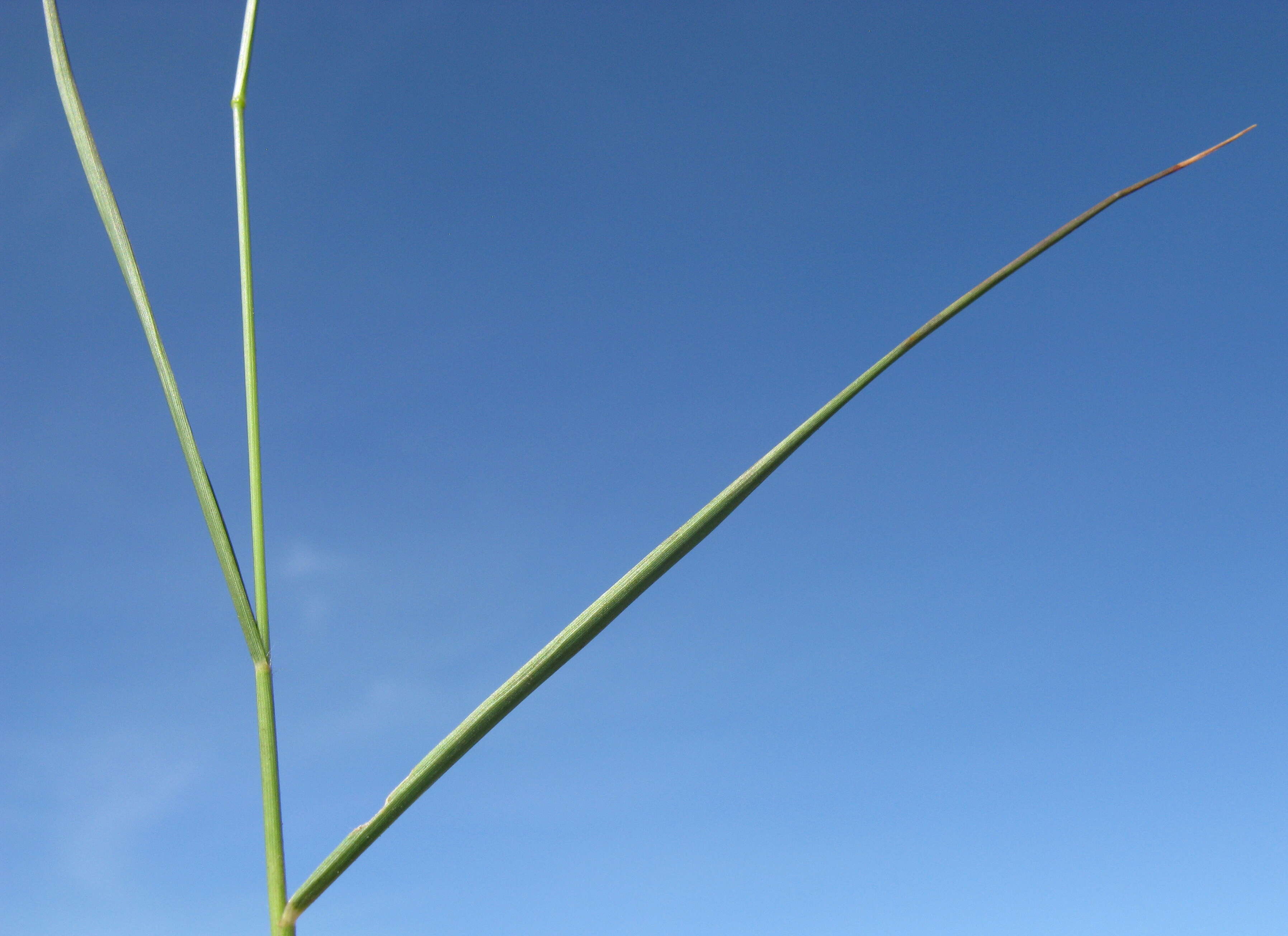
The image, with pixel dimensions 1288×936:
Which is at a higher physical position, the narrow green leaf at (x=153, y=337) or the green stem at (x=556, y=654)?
the narrow green leaf at (x=153, y=337)

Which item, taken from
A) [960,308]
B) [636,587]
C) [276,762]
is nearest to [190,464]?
[276,762]

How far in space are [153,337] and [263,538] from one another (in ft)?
0.55

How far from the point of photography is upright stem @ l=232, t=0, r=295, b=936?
70cm

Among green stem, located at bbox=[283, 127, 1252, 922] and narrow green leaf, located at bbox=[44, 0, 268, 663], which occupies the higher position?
narrow green leaf, located at bbox=[44, 0, 268, 663]

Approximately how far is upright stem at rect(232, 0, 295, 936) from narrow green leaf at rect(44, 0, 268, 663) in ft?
0.05

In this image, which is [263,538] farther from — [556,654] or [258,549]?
[556,654]

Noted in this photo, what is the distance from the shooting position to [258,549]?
77 centimetres

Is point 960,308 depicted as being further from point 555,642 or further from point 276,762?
point 276,762

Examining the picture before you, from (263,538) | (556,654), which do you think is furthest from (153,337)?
(556,654)

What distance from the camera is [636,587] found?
692mm

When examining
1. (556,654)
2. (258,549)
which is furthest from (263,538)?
(556,654)

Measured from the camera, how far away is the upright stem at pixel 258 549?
70 cm

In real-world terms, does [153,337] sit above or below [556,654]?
above

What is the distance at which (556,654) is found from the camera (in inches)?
26.6
